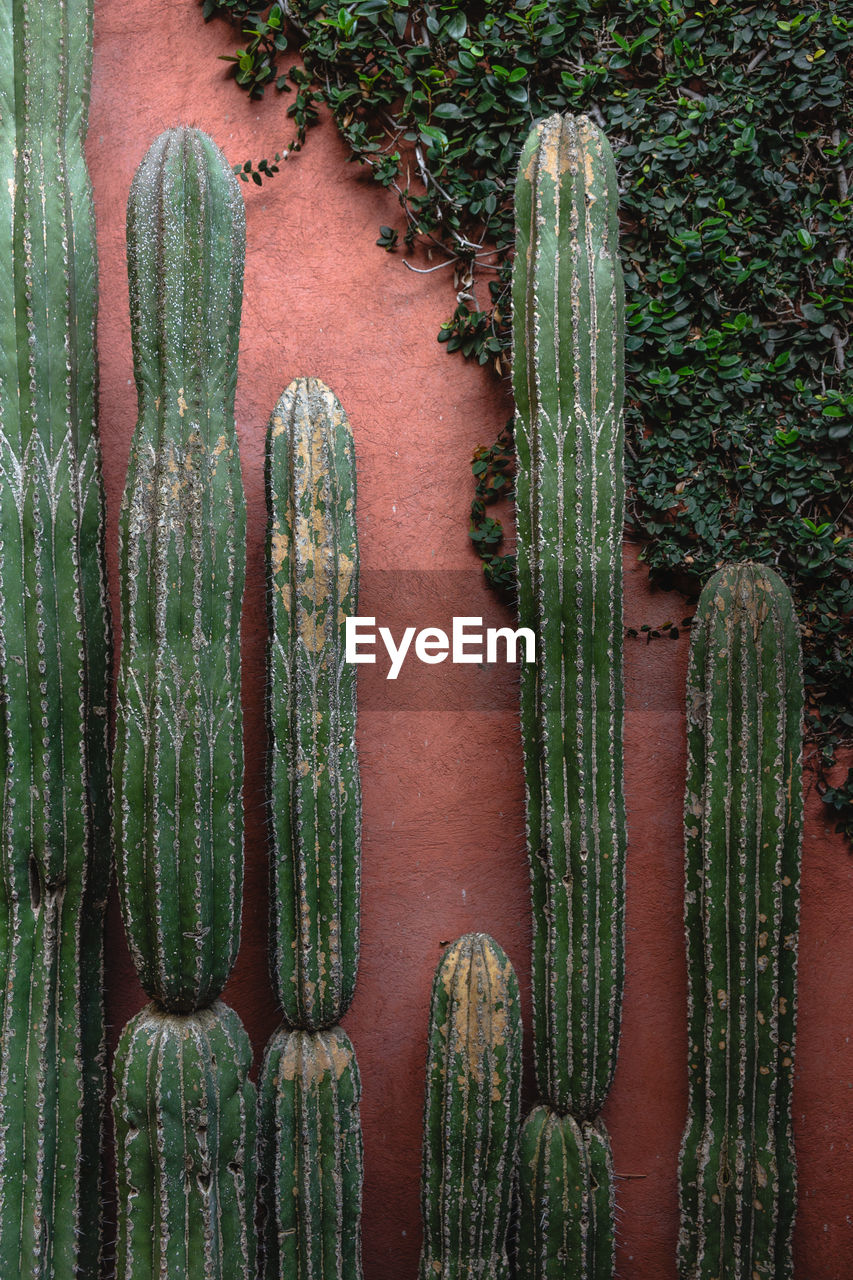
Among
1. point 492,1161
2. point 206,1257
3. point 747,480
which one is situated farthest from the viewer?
point 747,480

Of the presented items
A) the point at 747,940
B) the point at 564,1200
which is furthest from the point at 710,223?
the point at 564,1200

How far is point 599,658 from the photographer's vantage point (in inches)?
103

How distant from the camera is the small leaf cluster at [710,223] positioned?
2.81 metres

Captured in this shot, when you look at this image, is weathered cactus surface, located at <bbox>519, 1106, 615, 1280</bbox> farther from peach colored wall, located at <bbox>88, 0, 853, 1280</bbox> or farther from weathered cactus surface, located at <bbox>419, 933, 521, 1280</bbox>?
peach colored wall, located at <bbox>88, 0, 853, 1280</bbox>

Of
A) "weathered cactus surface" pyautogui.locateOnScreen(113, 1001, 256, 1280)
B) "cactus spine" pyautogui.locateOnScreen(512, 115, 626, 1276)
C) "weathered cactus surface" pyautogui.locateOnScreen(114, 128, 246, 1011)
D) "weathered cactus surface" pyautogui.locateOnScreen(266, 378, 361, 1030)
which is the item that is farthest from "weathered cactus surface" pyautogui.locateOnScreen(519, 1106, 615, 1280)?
"weathered cactus surface" pyautogui.locateOnScreen(114, 128, 246, 1011)

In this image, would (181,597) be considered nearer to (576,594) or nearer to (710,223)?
(576,594)

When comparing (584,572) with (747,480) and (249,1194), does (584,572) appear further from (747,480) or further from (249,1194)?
(249,1194)

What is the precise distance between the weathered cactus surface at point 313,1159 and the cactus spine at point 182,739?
121mm

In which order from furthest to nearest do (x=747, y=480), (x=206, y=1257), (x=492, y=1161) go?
(x=747, y=480), (x=492, y=1161), (x=206, y=1257)

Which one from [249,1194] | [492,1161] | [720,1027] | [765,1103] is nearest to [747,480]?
[720,1027]

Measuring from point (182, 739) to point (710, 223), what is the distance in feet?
6.88

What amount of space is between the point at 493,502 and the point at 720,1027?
1641mm

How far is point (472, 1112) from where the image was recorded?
2.48 m

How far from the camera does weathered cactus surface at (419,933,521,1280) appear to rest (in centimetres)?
249
